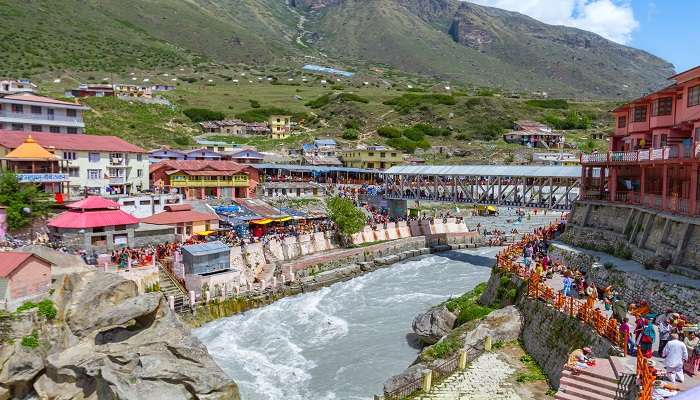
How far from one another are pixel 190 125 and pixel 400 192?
53543mm

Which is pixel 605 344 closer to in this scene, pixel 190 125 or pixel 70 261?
pixel 70 261

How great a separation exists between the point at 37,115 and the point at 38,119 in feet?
1.36

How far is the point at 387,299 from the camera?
1506 inches

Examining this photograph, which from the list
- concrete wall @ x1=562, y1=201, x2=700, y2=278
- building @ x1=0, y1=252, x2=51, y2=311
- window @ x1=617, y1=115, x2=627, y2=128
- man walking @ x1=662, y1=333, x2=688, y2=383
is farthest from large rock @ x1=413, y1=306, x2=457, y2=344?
window @ x1=617, y1=115, x2=627, y2=128

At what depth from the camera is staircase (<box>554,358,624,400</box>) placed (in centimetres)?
1562

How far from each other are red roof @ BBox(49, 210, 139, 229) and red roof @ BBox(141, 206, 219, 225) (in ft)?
13.0

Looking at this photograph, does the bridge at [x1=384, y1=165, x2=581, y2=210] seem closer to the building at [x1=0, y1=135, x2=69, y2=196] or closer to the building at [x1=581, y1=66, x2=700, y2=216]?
the building at [x1=581, y1=66, x2=700, y2=216]

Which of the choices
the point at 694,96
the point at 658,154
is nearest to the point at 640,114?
the point at 658,154

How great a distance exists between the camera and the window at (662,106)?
30530 millimetres

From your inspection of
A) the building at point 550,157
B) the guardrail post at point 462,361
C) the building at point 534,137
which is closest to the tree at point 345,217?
the guardrail post at point 462,361

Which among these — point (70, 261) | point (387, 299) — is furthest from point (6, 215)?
point (387, 299)

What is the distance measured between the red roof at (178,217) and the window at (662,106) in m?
32.4

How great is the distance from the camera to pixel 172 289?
34.8 meters

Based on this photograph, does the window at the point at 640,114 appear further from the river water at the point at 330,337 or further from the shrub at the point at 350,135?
the shrub at the point at 350,135
